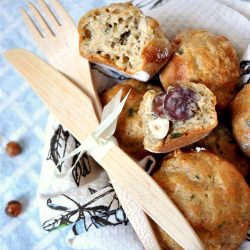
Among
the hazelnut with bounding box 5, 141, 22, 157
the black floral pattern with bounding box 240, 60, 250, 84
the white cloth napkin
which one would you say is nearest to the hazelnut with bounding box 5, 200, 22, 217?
the hazelnut with bounding box 5, 141, 22, 157

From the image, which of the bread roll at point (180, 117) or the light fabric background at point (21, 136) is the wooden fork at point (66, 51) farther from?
the light fabric background at point (21, 136)

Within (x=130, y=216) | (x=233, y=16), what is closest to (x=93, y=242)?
(x=130, y=216)

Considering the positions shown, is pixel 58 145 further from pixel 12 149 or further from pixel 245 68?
pixel 245 68

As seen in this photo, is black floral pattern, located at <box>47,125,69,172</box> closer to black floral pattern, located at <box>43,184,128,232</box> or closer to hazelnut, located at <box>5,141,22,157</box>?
black floral pattern, located at <box>43,184,128,232</box>

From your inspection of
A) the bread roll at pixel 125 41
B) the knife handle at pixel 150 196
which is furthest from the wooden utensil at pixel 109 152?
the bread roll at pixel 125 41

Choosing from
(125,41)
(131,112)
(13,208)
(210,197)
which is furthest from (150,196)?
(13,208)

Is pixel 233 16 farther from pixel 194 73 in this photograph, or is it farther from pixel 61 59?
pixel 61 59
